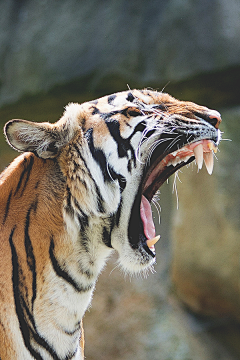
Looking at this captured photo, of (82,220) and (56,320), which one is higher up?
(82,220)

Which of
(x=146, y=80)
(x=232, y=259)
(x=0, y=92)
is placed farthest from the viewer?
(x=0, y=92)

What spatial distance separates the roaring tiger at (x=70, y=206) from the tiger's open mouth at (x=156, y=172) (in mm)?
12

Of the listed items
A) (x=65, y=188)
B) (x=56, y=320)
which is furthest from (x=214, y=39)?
(x=56, y=320)

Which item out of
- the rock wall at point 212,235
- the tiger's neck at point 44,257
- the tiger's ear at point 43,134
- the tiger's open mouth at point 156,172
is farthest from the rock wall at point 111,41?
the tiger's neck at point 44,257

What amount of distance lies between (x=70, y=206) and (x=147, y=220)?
0.32 meters

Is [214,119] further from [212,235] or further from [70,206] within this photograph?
[212,235]

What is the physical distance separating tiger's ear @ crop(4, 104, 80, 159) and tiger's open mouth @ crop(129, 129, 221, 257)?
0.28 m

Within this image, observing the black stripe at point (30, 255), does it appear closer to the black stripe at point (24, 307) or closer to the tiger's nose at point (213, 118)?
the black stripe at point (24, 307)

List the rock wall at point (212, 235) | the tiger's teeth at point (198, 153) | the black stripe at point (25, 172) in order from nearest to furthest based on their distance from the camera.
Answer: the black stripe at point (25, 172) → the tiger's teeth at point (198, 153) → the rock wall at point (212, 235)

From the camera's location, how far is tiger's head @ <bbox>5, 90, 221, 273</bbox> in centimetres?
125

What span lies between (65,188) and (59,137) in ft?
0.48

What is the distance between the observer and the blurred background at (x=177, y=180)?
288 centimetres

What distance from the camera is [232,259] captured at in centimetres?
286

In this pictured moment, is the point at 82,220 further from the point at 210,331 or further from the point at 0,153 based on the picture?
the point at 0,153
